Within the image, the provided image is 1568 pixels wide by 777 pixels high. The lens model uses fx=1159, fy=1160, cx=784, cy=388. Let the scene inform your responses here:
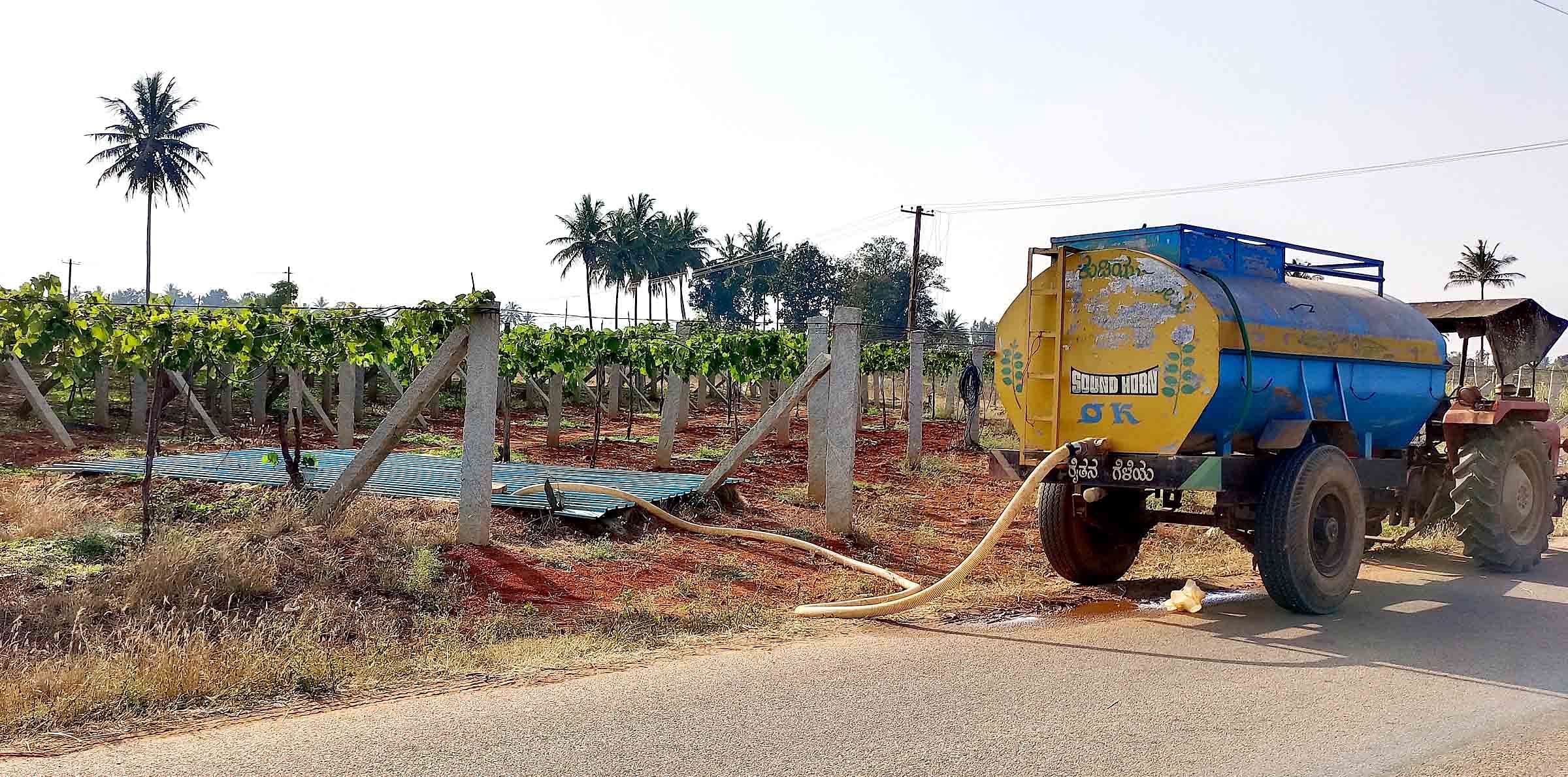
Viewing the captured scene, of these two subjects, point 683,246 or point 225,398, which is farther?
point 683,246

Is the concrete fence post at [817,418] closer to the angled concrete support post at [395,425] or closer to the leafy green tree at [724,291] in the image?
the angled concrete support post at [395,425]

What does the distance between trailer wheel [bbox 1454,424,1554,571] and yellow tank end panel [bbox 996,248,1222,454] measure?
162 inches

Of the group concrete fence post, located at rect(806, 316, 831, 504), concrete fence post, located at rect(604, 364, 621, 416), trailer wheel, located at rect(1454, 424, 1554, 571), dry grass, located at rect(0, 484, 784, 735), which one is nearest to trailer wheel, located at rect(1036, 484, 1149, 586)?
dry grass, located at rect(0, 484, 784, 735)

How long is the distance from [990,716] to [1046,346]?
148 inches

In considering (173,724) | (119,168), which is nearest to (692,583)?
(173,724)

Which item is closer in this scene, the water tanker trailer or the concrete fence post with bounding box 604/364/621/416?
the water tanker trailer

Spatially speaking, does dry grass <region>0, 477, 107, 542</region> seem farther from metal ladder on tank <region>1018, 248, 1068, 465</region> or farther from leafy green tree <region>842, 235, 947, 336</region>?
leafy green tree <region>842, 235, 947, 336</region>

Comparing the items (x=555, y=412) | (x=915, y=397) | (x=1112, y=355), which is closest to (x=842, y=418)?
(x=1112, y=355)

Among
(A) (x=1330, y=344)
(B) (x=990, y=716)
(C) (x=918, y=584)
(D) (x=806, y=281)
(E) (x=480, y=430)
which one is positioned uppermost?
(D) (x=806, y=281)

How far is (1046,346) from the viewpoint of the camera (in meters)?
8.58

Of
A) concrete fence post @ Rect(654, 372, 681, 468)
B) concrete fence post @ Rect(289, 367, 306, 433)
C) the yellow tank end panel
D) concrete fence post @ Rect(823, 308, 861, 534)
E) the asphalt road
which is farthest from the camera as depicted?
concrete fence post @ Rect(654, 372, 681, 468)

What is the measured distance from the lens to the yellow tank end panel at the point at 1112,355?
7742 millimetres

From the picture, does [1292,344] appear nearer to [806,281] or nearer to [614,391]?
[614,391]

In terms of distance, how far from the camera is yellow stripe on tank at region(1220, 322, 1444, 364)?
7758mm
